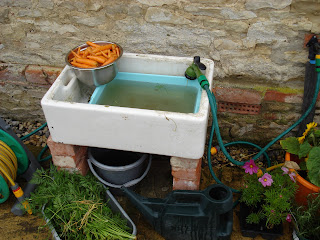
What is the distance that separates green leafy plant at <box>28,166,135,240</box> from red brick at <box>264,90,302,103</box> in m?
1.70

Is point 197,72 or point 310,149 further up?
point 197,72

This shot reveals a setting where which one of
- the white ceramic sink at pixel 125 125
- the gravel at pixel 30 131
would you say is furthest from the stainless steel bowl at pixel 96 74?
the gravel at pixel 30 131

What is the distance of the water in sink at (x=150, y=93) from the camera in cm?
261

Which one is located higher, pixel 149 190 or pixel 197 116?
pixel 197 116

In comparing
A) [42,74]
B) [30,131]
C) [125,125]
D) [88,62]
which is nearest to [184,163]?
[125,125]

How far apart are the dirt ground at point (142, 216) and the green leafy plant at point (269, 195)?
0.74 ft

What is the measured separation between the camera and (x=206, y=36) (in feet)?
9.57

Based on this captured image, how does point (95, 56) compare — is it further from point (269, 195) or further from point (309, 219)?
point (309, 219)

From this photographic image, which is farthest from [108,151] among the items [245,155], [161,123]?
[245,155]

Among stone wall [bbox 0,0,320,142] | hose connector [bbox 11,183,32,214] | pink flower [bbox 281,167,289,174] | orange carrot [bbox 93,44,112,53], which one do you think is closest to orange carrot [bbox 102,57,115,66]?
orange carrot [bbox 93,44,112,53]

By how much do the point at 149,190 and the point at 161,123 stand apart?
992 mm

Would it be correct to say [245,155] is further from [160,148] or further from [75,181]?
[75,181]

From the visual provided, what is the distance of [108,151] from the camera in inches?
120

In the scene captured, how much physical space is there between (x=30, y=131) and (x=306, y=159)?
9.13 feet
